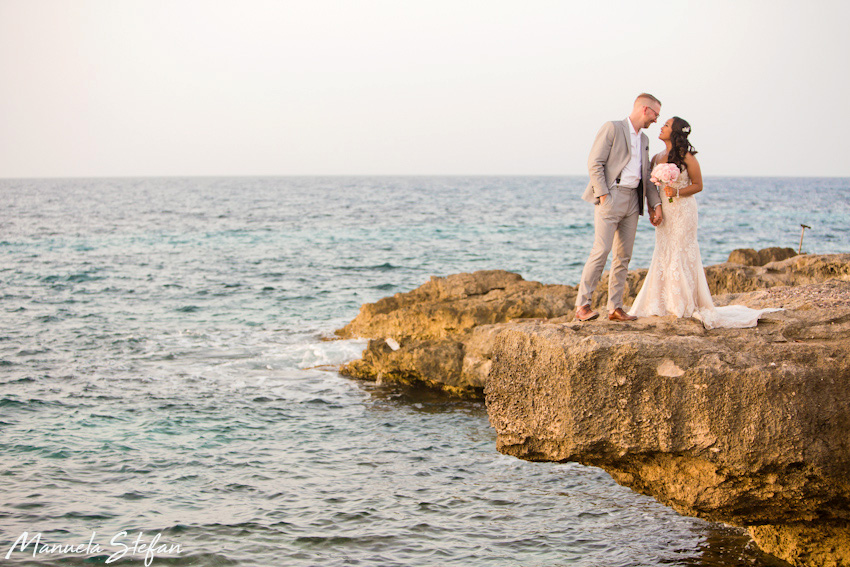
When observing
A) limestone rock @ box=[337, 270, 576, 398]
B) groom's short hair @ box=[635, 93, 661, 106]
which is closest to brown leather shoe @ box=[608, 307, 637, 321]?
groom's short hair @ box=[635, 93, 661, 106]

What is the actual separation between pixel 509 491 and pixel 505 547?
1.51 metres

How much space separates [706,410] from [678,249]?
2.19 metres

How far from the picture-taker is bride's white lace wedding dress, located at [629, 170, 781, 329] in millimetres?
6840

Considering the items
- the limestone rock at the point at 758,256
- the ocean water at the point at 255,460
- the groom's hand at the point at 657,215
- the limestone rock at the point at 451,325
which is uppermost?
the groom's hand at the point at 657,215

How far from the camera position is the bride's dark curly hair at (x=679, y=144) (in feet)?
22.7

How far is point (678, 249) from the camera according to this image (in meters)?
7.09

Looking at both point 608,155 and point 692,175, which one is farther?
point 608,155

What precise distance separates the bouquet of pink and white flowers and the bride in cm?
14

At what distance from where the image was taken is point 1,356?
1620 centimetres

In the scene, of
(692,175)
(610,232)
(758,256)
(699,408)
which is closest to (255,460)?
(610,232)

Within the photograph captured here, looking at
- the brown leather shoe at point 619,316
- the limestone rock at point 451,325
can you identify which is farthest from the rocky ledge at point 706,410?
the limestone rock at point 451,325

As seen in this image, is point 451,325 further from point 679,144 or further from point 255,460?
point 679,144

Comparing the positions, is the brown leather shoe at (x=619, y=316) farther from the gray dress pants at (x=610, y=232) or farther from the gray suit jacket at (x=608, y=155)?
the gray suit jacket at (x=608, y=155)

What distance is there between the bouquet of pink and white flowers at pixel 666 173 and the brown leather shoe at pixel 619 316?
4.42ft
